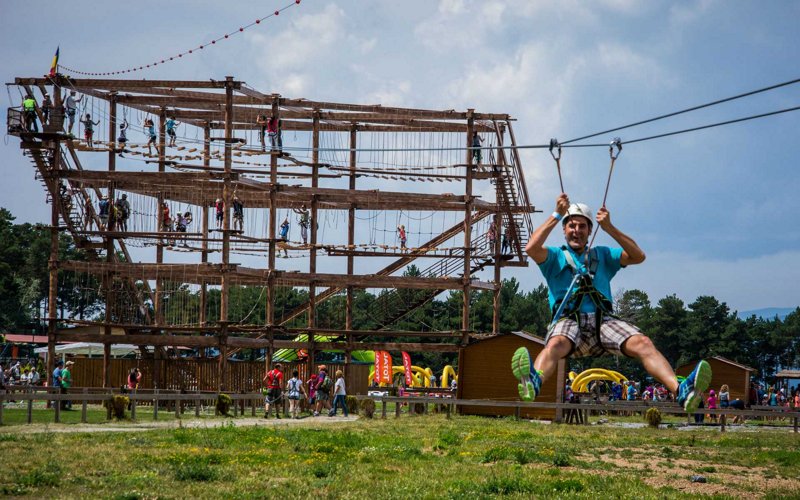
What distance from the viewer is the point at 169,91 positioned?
51438mm

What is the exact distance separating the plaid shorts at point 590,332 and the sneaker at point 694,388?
0.96 metres

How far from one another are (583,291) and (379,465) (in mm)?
8577

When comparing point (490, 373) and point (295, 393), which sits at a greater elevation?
point (490, 373)

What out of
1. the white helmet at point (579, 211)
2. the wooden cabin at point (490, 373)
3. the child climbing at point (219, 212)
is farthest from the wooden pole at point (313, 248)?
the white helmet at point (579, 211)

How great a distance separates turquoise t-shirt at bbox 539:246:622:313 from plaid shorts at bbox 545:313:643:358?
0.54ft

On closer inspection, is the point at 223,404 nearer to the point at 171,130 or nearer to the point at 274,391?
the point at 274,391

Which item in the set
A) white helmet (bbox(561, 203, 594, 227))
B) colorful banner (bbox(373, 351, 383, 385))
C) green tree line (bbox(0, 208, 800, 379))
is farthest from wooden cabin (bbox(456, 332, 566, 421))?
green tree line (bbox(0, 208, 800, 379))

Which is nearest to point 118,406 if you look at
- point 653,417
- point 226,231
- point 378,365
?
point 653,417

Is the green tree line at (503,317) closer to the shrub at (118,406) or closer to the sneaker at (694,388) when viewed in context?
the shrub at (118,406)

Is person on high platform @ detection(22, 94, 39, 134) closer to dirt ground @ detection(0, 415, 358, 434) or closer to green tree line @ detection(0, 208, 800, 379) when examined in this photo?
dirt ground @ detection(0, 415, 358, 434)

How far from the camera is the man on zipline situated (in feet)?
42.0

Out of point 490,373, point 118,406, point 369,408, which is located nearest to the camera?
point 118,406

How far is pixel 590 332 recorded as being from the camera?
13164 millimetres

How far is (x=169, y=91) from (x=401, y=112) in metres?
A: 10.6
